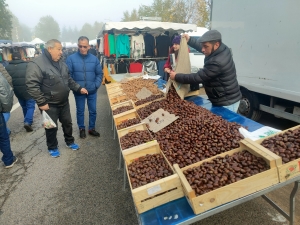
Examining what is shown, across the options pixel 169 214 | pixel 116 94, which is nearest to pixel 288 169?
pixel 169 214

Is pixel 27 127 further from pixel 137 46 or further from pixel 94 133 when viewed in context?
pixel 137 46

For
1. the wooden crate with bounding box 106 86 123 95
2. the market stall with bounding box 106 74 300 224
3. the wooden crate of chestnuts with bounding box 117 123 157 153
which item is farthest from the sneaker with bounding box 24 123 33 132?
the market stall with bounding box 106 74 300 224

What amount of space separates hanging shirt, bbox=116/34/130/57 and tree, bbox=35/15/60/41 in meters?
151

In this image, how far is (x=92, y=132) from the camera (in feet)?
17.3

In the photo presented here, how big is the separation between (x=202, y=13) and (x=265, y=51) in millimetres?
20283

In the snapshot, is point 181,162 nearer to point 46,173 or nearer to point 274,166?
point 274,166

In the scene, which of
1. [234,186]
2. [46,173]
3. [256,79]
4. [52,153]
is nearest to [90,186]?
[46,173]

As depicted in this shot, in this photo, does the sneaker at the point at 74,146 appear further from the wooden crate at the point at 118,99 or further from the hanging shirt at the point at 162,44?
the hanging shirt at the point at 162,44

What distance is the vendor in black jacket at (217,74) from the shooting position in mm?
2977

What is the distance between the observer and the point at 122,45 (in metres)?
9.23

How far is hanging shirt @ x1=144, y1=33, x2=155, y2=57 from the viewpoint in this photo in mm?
9664

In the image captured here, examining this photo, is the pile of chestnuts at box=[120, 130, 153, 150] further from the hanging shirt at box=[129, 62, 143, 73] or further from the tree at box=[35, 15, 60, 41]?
the tree at box=[35, 15, 60, 41]

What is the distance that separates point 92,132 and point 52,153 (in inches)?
45.7

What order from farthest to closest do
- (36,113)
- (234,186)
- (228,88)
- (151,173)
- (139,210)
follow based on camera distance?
1. (36,113)
2. (228,88)
3. (151,173)
4. (139,210)
5. (234,186)
